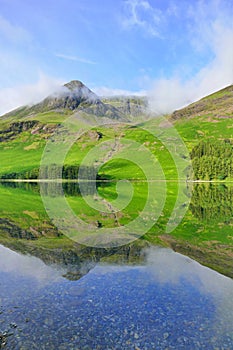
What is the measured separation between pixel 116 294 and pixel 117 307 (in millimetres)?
2126

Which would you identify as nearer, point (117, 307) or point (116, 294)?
point (117, 307)

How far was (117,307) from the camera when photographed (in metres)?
19.8

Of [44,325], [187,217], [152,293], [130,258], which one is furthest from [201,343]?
[187,217]

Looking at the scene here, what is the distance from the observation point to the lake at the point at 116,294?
16.1 m

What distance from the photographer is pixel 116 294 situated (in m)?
21.9

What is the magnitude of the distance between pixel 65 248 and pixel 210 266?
1556 centimetres

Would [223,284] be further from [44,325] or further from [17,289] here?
[17,289]

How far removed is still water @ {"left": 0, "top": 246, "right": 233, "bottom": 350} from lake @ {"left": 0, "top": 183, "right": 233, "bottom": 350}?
5 centimetres

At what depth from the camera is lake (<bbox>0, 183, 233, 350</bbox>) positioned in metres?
16.1

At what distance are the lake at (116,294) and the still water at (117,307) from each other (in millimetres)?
54

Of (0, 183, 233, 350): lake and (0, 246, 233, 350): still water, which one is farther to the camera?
(0, 183, 233, 350): lake

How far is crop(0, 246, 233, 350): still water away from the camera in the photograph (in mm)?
15914

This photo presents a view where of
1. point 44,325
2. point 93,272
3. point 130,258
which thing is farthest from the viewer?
point 130,258

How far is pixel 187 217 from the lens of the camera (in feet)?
182
